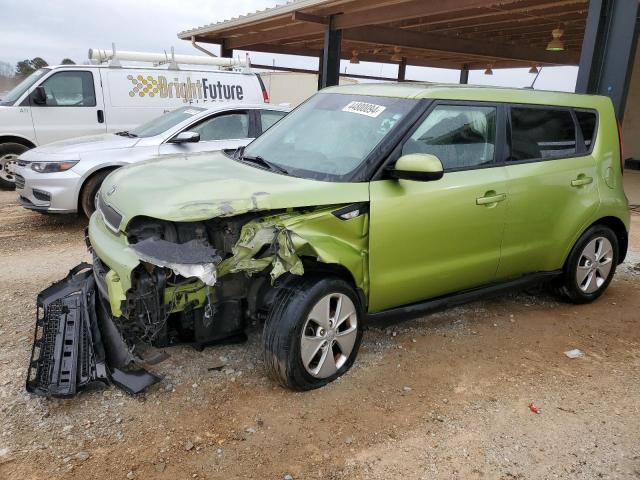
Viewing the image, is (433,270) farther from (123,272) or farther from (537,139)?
(123,272)

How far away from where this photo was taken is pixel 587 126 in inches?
176

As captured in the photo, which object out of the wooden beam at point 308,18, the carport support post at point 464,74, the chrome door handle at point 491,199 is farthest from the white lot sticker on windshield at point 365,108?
the carport support post at point 464,74

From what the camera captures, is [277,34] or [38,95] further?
[277,34]

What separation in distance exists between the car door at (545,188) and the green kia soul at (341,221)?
0.01 meters

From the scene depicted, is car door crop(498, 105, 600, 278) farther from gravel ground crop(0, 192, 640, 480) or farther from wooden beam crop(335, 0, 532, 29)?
wooden beam crop(335, 0, 532, 29)

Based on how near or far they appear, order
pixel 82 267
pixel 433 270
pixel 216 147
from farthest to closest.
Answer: pixel 216 147, pixel 82 267, pixel 433 270

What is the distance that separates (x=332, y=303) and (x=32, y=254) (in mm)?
4019

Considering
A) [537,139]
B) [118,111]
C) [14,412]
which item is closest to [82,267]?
[14,412]

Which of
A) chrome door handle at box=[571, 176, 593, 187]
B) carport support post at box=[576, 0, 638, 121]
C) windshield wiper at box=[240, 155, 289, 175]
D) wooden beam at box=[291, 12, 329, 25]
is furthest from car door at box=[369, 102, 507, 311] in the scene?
wooden beam at box=[291, 12, 329, 25]

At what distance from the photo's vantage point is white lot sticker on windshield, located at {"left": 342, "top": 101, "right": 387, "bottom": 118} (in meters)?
3.58

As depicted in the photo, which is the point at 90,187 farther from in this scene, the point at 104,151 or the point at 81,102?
the point at 81,102

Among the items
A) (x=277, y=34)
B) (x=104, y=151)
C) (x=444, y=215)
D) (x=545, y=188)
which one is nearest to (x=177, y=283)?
(x=444, y=215)

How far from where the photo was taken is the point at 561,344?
4043 mm

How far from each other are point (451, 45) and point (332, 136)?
10453 millimetres
